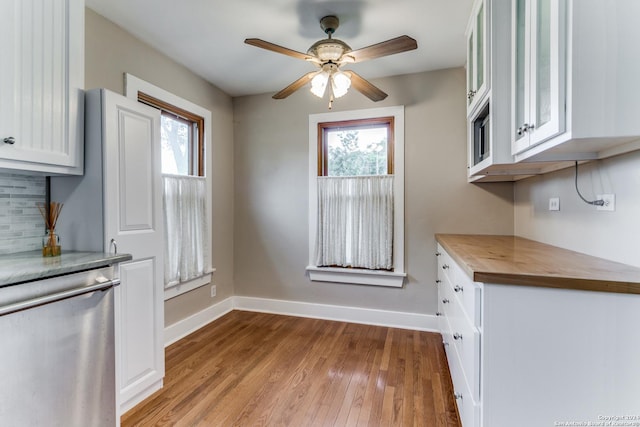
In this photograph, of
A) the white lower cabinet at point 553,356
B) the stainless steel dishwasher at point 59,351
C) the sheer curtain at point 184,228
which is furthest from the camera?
the sheer curtain at point 184,228

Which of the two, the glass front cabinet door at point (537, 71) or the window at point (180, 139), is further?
the window at point (180, 139)

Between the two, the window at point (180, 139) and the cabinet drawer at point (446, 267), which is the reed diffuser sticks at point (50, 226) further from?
the cabinet drawer at point (446, 267)

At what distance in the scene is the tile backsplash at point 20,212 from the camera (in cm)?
155

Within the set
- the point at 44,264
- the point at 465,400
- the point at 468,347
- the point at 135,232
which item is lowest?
the point at 465,400

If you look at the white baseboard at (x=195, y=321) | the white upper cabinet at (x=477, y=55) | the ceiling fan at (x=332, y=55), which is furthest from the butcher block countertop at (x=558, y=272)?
the white baseboard at (x=195, y=321)

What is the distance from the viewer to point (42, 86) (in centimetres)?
145

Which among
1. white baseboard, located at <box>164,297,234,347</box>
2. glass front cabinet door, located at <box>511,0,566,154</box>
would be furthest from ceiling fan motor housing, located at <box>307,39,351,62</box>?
white baseboard, located at <box>164,297,234,347</box>

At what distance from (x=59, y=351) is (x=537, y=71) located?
7.73 feet

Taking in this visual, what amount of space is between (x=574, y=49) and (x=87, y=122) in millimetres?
2261

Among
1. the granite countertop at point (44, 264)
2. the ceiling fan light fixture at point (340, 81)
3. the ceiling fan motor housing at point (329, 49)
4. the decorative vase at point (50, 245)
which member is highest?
the ceiling fan motor housing at point (329, 49)

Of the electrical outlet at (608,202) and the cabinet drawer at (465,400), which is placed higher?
the electrical outlet at (608,202)

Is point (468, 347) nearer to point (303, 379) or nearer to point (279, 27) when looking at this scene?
point (303, 379)

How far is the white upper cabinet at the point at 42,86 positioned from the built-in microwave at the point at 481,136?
2340 millimetres

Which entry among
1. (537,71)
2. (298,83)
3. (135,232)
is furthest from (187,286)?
(537,71)
